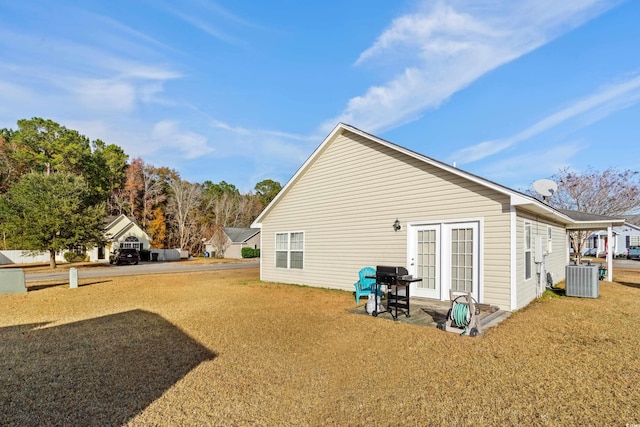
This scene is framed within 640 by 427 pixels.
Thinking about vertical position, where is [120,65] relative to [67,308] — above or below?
above

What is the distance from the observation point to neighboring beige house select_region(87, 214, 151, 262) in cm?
3381

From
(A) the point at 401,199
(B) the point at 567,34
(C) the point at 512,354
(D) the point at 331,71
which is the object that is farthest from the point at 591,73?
(C) the point at 512,354

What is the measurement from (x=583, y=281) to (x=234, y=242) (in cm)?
3620

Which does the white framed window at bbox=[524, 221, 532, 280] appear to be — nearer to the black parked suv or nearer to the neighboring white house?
the black parked suv

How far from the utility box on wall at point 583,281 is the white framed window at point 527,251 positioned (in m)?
2.18

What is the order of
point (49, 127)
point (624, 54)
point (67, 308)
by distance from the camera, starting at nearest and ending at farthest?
point (67, 308)
point (624, 54)
point (49, 127)

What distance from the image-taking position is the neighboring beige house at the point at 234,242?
41.1 meters

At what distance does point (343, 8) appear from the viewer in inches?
501

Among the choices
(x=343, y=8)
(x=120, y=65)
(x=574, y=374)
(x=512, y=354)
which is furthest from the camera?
(x=120, y=65)

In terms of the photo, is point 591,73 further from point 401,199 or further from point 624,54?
point 401,199

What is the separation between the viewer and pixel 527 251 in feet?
29.1

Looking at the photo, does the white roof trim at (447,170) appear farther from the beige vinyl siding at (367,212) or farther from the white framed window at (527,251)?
the white framed window at (527,251)

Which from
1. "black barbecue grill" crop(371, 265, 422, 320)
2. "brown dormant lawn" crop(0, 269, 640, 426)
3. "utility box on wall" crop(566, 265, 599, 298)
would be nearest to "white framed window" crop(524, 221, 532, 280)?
"brown dormant lawn" crop(0, 269, 640, 426)

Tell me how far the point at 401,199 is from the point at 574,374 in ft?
21.0
